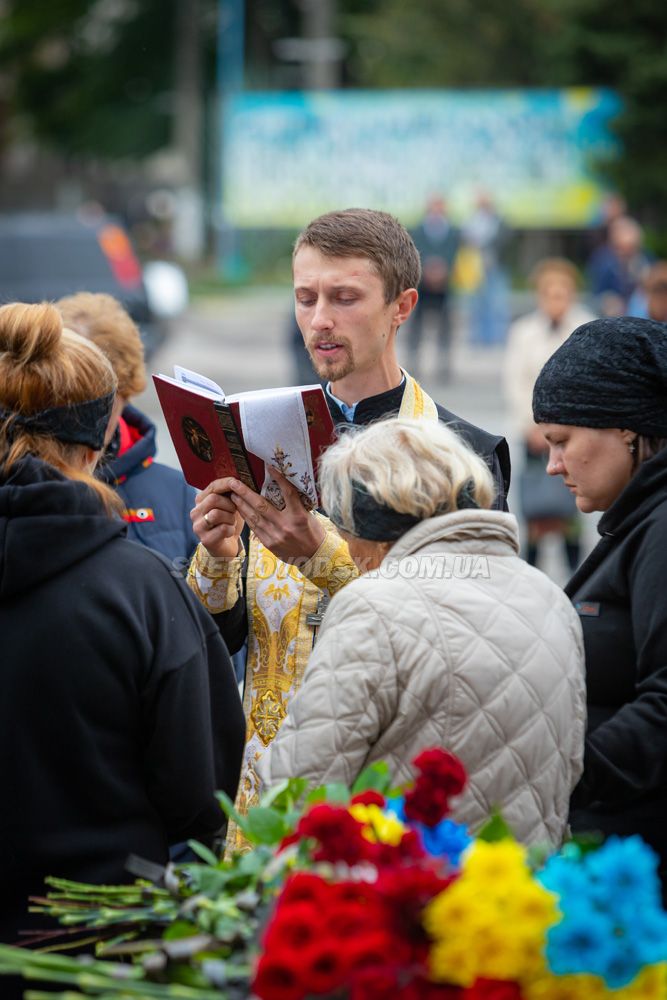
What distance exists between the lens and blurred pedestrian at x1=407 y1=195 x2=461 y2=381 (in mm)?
17812

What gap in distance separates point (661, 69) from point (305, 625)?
2861cm

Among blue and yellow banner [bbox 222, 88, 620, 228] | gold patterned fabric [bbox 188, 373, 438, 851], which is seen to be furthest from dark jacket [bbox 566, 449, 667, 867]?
blue and yellow banner [bbox 222, 88, 620, 228]

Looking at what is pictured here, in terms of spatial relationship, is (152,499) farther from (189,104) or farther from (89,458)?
(189,104)

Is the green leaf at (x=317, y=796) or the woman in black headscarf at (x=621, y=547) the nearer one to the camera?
the green leaf at (x=317, y=796)

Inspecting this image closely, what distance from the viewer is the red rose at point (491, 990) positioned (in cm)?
165

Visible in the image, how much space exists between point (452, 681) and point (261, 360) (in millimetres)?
18710

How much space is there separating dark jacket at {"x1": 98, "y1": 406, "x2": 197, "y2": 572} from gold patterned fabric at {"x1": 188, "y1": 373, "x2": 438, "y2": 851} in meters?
0.69

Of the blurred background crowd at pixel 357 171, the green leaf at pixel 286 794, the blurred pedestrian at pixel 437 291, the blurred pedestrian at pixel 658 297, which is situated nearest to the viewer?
the green leaf at pixel 286 794

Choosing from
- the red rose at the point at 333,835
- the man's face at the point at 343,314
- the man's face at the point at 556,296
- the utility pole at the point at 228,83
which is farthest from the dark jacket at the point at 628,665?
the utility pole at the point at 228,83

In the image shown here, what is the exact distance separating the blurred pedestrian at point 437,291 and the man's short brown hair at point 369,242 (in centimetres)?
1401

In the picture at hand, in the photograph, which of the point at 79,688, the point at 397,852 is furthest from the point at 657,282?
the point at 397,852

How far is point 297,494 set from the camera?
300cm

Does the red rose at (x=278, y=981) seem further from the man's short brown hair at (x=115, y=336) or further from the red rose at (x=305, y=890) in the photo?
the man's short brown hair at (x=115, y=336)

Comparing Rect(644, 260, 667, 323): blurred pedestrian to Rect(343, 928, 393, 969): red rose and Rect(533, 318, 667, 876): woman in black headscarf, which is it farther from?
Rect(343, 928, 393, 969): red rose
